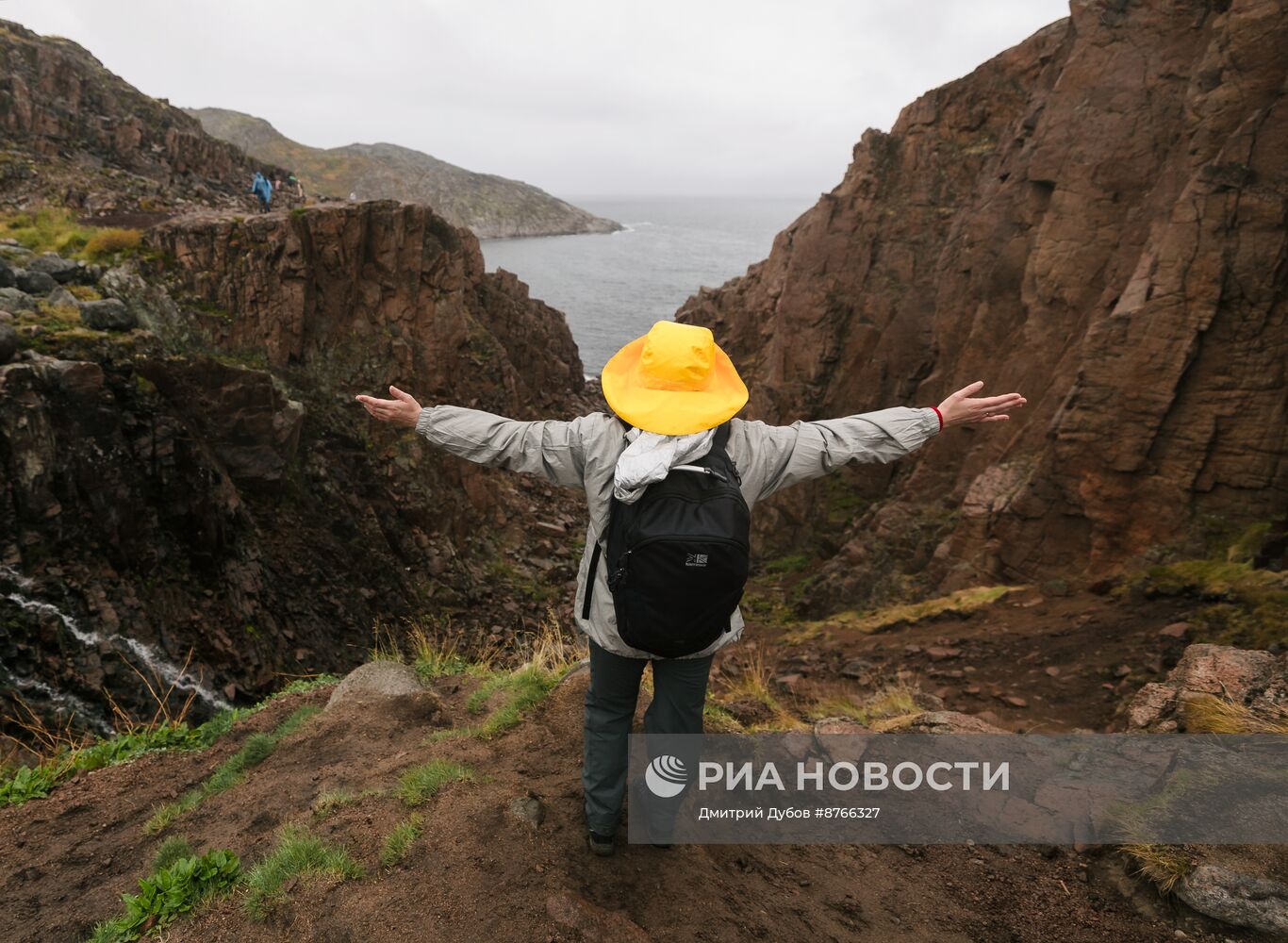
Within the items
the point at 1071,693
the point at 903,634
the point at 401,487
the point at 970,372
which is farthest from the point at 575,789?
the point at 401,487

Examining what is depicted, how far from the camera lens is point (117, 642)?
10516 mm

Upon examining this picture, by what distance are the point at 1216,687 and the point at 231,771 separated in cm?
695

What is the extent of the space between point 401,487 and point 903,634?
13.5 metres

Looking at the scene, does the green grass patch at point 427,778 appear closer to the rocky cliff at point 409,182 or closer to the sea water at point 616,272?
the sea water at point 616,272

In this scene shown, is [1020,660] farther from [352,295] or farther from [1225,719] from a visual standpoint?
[352,295]

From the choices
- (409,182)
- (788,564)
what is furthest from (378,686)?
(409,182)

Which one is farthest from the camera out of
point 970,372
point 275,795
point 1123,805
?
point 970,372

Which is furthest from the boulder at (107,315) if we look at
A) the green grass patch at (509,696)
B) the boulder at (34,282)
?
the green grass patch at (509,696)

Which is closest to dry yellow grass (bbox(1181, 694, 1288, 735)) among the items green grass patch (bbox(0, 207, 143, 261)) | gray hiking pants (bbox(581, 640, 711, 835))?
gray hiking pants (bbox(581, 640, 711, 835))

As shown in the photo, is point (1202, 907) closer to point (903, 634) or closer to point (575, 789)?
point (575, 789)

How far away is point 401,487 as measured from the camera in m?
20.0

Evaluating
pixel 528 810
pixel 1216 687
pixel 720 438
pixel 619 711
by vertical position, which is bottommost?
pixel 528 810

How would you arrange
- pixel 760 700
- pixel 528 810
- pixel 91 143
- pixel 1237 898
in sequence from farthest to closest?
1. pixel 91 143
2. pixel 760 700
3. pixel 528 810
4. pixel 1237 898

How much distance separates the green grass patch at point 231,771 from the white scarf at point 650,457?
13.1 ft
